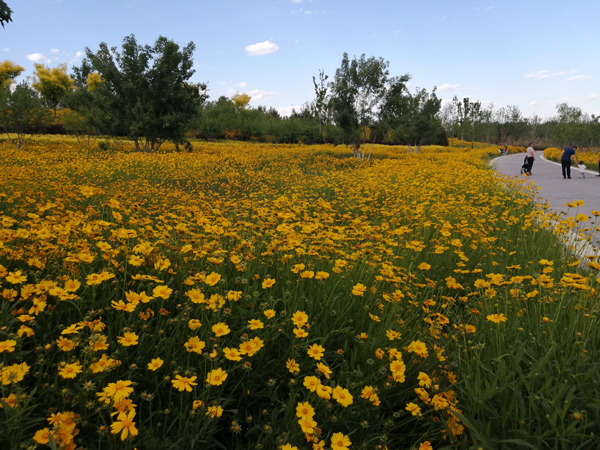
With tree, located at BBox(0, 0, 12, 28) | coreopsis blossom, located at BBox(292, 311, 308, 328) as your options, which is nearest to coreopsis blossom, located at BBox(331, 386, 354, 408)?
coreopsis blossom, located at BBox(292, 311, 308, 328)

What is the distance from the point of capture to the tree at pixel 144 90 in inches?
778

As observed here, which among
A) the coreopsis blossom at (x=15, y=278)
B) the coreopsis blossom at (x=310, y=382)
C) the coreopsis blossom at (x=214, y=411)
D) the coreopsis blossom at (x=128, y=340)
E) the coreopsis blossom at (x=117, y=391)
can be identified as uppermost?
the coreopsis blossom at (x=15, y=278)

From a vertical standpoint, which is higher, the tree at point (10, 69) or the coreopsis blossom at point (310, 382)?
the tree at point (10, 69)

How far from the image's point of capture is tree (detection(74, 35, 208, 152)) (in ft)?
64.8

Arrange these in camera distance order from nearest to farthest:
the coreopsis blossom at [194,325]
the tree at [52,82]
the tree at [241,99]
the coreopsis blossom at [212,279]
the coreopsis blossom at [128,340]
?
the coreopsis blossom at [128,340] < the coreopsis blossom at [194,325] < the coreopsis blossom at [212,279] < the tree at [52,82] < the tree at [241,99]

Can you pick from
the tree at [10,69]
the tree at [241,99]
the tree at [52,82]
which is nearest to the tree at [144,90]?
the tree at [52,82]

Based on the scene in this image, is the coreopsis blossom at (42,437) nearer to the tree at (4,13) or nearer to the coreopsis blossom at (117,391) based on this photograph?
the coreopsis blossom at (117,391)

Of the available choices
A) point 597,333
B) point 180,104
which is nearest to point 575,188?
point 597,333

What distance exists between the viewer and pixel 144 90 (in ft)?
66.7

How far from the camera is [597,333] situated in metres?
2.17

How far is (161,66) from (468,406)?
22360 millimetres

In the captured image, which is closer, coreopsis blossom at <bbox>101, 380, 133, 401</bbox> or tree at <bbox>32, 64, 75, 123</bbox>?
coreopsis blossom at <bbox>101, 380, 133, 401</bbox>

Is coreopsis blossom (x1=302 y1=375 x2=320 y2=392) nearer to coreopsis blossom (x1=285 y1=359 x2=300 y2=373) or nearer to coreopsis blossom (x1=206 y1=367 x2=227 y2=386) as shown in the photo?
coreopsis blossom (x1=285 y1=359 x2=300 y2=373)

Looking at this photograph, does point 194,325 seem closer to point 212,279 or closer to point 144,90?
point 212,279
